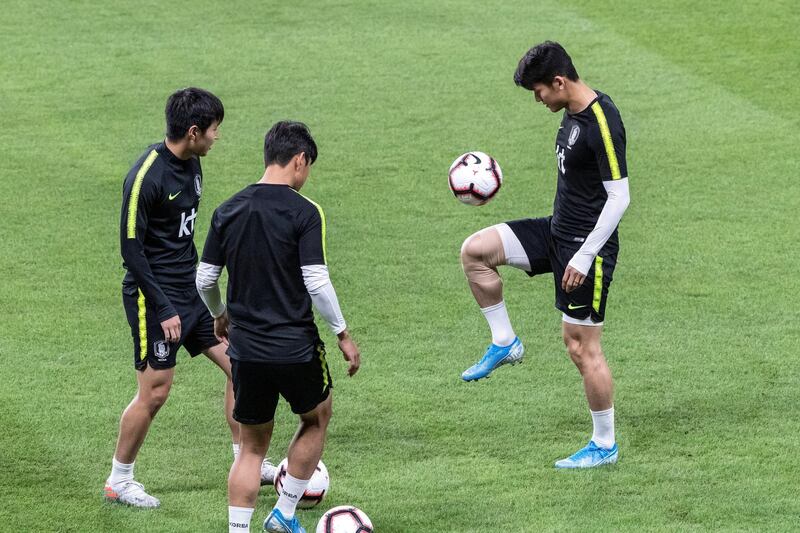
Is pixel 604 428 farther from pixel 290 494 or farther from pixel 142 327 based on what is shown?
pixel 142 327

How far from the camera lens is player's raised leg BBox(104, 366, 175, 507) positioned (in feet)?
20.6

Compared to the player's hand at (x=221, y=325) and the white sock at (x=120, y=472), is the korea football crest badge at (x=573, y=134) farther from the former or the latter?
the white sock at (x=120, y=472)

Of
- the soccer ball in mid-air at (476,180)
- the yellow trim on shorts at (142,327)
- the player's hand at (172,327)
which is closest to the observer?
the player's hand at (172,327)

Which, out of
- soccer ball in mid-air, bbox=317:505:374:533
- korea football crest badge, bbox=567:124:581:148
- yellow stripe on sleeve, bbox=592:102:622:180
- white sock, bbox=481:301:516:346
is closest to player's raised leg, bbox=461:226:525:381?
white sock, bbox=481:301:516:346

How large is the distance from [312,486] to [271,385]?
0.90 metres

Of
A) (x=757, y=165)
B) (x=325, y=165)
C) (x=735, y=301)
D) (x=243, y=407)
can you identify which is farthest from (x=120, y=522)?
(x=757, y=165)

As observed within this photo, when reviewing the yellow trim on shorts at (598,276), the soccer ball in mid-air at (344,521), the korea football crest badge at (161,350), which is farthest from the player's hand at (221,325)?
the yellow trim on shorts at (598,276)

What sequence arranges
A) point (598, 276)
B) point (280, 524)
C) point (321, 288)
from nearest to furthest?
point (321, 288)
point (280, 524)
point (598, 276)

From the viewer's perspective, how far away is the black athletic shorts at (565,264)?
6.52 meters

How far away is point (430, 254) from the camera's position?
400 inches

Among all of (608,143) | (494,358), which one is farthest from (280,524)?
(608,143)

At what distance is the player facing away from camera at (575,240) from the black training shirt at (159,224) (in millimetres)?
1685

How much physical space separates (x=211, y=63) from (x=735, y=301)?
7860mm

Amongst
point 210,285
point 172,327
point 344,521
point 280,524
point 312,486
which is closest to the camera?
point 210,285
